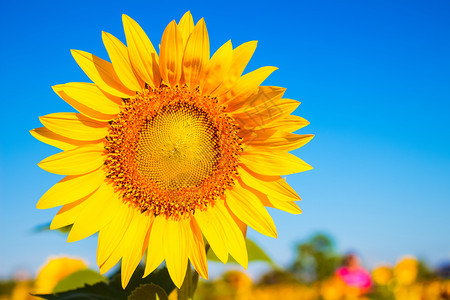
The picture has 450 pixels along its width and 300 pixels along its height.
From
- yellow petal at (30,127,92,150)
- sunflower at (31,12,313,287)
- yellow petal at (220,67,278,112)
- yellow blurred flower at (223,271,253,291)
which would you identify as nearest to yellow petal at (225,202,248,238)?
sunflower at (31,12,313,287)

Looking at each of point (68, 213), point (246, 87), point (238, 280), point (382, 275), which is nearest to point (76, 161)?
point (68, 213)

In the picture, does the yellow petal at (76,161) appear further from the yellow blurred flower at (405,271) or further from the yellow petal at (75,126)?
the yellow blurred flower at (405,271)

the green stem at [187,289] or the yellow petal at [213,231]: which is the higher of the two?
the yellow petal at [213,231]

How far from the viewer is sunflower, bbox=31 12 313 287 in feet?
7.30

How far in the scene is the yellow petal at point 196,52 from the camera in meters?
2.17

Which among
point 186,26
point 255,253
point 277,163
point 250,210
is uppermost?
point 186,26

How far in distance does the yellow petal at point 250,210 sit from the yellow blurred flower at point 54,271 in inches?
94.9

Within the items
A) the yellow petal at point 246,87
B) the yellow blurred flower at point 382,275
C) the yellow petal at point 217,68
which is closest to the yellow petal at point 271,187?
the yellow petal at point 246,87

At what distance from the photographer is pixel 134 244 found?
2.36 meters

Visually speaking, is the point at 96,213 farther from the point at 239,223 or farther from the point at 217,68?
the point at 217,68

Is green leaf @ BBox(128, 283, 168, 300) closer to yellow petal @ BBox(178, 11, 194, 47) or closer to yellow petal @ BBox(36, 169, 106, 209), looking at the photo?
yellow petal @ BBox(36, 169, 106, 209)

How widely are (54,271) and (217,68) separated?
311cm

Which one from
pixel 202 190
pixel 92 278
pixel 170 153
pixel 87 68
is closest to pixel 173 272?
pixel 202 190

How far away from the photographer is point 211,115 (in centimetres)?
238
